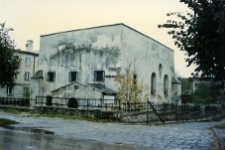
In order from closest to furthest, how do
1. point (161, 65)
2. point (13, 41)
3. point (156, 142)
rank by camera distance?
point (156, 142) < point (13, 41) < point (161, 65)

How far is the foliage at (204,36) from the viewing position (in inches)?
317

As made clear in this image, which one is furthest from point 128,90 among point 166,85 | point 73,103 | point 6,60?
point 166,85

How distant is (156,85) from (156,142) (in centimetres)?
2267

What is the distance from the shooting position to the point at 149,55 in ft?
98.3

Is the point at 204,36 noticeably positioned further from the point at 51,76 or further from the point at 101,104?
the point at 51,76

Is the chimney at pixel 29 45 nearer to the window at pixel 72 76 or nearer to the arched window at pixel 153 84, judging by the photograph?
the window at pixel 72 76

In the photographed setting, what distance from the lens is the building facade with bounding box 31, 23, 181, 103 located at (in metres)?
24.8

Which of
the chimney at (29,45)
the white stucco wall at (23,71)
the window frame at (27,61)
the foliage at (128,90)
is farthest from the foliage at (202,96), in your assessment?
the chimney at (29,45)

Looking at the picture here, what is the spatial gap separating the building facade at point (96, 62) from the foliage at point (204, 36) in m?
13.4

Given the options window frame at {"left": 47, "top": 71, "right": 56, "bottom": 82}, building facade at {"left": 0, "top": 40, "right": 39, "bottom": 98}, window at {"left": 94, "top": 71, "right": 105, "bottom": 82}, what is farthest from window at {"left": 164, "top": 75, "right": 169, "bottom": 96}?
building facade at {"left": 0, "top": 40, "right": 39, "bottom": 98}

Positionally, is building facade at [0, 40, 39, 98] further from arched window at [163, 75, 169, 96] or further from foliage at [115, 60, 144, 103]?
foliage at [115, 60, 144, 103]

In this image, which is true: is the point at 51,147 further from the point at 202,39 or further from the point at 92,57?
the point at 92,57

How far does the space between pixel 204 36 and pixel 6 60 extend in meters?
12.1

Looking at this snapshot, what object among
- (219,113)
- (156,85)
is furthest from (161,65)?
(219,113)
